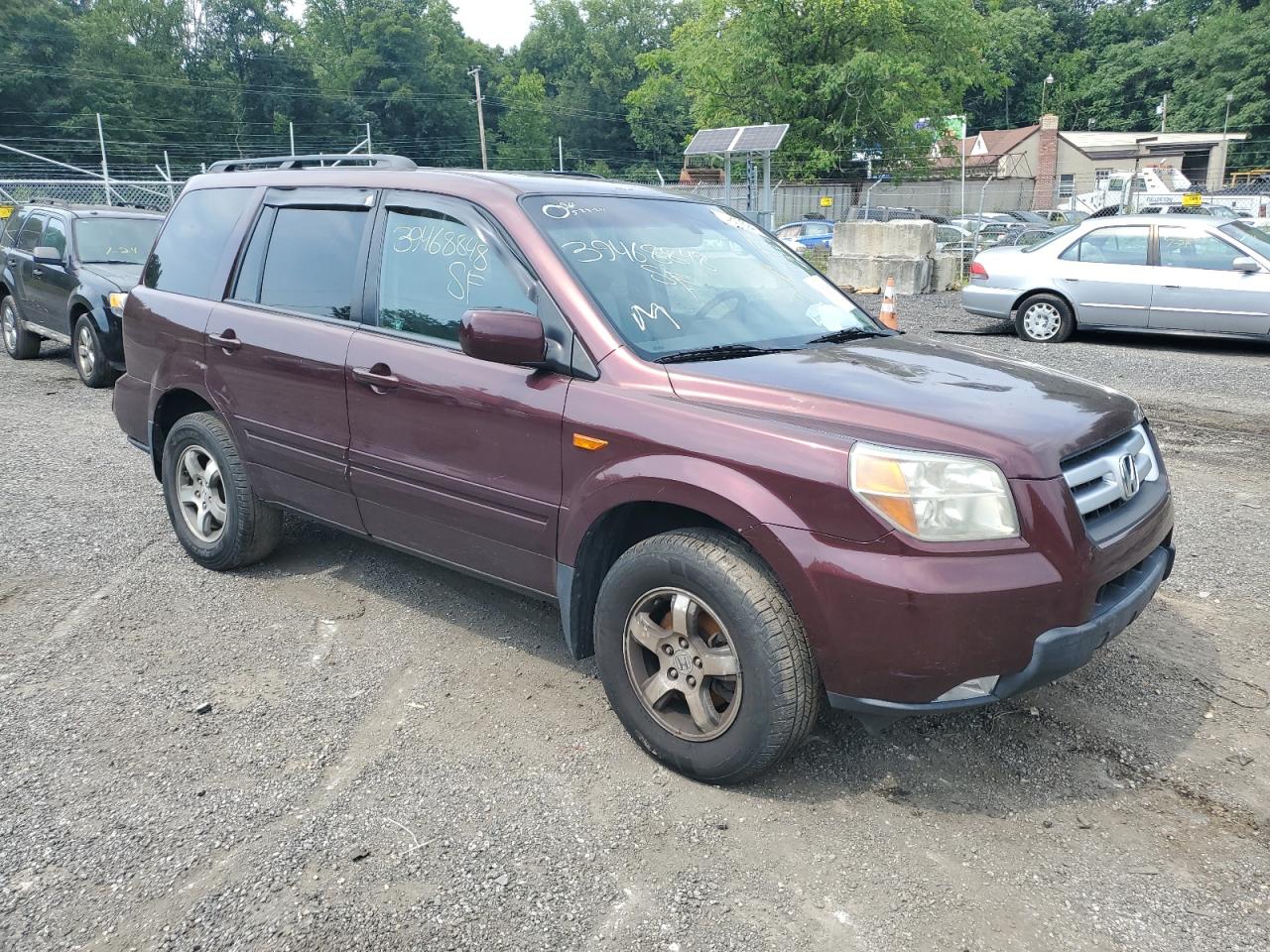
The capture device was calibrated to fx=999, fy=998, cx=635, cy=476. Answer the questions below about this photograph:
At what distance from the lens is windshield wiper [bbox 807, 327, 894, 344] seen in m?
3.74

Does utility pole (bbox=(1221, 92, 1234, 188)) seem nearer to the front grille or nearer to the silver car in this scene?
the silver car

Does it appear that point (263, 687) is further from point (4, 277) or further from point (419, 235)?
point (4, 277)

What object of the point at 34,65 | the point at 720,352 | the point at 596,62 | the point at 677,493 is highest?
the point at 596,62

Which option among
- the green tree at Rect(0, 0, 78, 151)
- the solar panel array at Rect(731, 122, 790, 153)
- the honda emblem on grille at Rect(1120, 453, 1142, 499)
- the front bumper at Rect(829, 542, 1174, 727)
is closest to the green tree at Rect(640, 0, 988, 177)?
the solar panel array at Rect(731, 122, 790, 153)

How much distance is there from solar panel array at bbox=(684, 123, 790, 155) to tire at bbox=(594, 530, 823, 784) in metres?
17.7

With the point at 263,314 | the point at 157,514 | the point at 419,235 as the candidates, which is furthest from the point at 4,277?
the point at 419,235

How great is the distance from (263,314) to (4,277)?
9.52 metres

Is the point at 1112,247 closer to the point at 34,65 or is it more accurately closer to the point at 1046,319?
the point at 1046,319

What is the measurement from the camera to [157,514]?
590 cm

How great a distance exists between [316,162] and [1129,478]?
3.96 m

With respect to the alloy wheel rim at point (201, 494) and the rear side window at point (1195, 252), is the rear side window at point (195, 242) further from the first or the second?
the rear side window at point (1195, 252)

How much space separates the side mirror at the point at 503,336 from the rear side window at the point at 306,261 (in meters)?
A: 1.06

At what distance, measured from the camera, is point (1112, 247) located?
11656 mm

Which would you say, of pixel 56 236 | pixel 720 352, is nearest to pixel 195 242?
pixel 720 352
